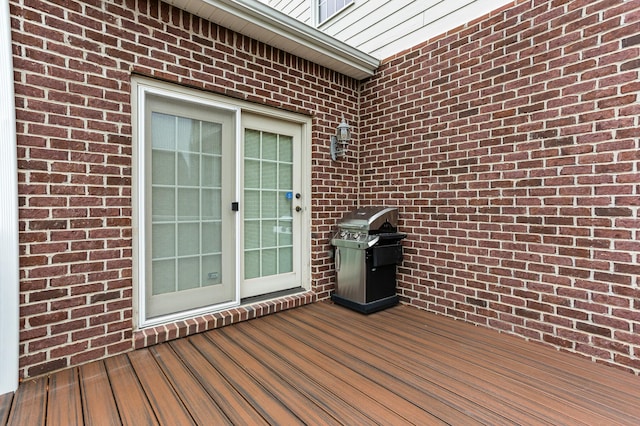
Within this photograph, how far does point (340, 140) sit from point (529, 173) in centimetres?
199

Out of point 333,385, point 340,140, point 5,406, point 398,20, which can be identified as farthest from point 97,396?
point 398,20

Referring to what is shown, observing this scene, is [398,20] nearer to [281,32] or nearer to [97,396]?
[281,32]

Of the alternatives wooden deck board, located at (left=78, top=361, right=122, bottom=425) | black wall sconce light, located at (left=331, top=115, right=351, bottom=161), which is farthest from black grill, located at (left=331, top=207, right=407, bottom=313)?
wooden deck board, located at (left=78, top=361, right=122, bottom=425)

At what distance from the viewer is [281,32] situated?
9.90 feet

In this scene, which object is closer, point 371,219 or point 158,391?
point 158,391

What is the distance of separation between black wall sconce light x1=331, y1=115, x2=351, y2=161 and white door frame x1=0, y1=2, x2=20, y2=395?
9.29 ft

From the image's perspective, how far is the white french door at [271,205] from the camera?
3332mm

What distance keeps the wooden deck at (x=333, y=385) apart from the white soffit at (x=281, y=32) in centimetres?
283

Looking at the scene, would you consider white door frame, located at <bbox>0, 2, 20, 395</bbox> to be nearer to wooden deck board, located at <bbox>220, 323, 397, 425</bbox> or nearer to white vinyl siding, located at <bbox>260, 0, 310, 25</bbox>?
wooden deck board, located at <bbox>220, 323, 397, 425</bbox>

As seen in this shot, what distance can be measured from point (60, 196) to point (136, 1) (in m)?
1.64

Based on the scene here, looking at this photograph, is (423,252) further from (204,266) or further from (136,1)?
(136,1)

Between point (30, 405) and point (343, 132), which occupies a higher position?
point (343, 132)

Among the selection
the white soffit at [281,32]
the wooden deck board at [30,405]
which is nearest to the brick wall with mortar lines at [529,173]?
the white soffit at [281,32]

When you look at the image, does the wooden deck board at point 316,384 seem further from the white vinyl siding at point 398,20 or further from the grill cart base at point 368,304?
the white vinyl siding at point 398,20
